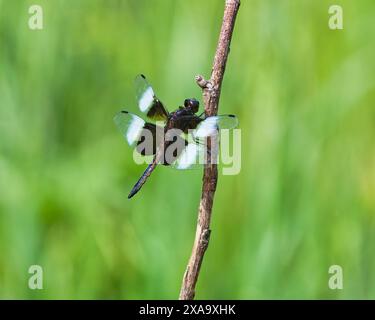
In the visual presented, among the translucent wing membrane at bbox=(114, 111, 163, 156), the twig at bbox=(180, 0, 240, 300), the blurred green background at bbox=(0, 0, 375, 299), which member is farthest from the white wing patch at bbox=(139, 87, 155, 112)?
the blurred green background at bbox=(0, 0, 375, 299)

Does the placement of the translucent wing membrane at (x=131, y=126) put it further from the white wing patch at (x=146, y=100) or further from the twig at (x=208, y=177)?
the twig at (x=208, y=177)

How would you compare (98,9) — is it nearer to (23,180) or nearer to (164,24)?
(164,24)

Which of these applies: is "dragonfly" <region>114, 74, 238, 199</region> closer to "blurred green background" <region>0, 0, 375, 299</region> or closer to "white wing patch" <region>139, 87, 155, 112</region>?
"white wing patch" <region>139, 87, 155, 112</region>

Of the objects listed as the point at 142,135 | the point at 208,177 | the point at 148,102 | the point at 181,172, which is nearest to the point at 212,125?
the point at 208,177

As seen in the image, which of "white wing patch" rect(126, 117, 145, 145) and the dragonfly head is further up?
the dragonfly head

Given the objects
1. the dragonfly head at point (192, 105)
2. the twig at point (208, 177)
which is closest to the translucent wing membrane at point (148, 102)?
the dragonfly head at point (192, 105)

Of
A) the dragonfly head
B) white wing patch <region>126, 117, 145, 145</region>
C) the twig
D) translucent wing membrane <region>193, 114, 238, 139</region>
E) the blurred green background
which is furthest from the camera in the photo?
the blurred green background

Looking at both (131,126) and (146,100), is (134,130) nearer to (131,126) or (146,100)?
(131,126)
